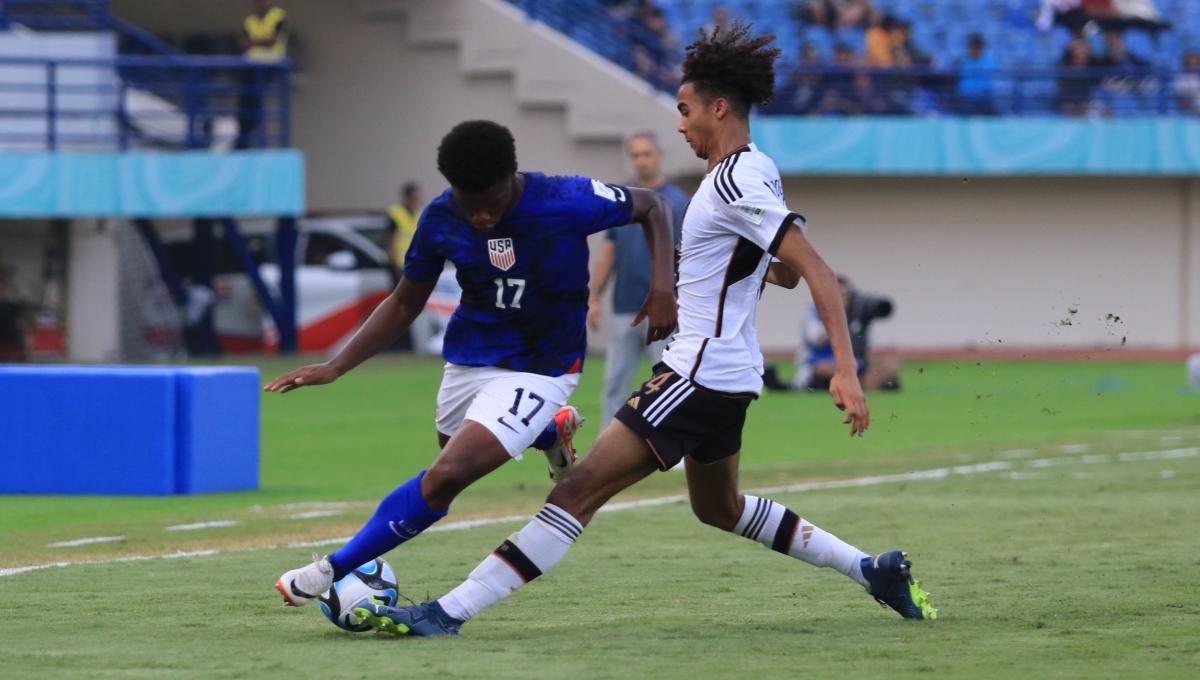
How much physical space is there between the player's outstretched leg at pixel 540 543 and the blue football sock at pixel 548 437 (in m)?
1.08

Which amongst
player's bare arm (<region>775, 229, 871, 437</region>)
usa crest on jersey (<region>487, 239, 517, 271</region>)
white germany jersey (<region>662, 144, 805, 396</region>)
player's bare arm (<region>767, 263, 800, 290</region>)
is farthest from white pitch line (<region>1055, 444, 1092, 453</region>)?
usa crest on jersey (<region>487, 239, 517, 271</region>)

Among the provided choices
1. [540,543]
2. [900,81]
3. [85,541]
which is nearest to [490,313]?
[540,543]

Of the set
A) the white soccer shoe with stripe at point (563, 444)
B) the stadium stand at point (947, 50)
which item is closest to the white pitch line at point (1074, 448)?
the white soccer shoe with stripe at point (563, 444)

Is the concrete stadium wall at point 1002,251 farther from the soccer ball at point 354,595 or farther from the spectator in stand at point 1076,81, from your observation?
the soccer ball at point 354,595

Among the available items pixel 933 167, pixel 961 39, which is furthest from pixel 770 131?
pixel 961 39

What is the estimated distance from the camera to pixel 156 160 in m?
26.8

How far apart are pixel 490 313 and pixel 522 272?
21cm

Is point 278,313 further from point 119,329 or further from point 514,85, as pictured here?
point 514,85

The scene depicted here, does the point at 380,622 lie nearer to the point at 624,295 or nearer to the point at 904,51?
the point at 624,295

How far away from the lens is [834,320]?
6.87 metres

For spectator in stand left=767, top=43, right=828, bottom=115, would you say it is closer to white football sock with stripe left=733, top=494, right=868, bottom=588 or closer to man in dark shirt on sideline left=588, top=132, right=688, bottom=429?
man in dark shirt on sideline left=588, top=132, right=688, bottom=429

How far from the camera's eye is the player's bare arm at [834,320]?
22.1 feet

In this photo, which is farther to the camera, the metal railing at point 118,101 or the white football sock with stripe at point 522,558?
the metal railing at point 118,101

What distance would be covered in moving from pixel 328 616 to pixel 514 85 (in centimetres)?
2471
